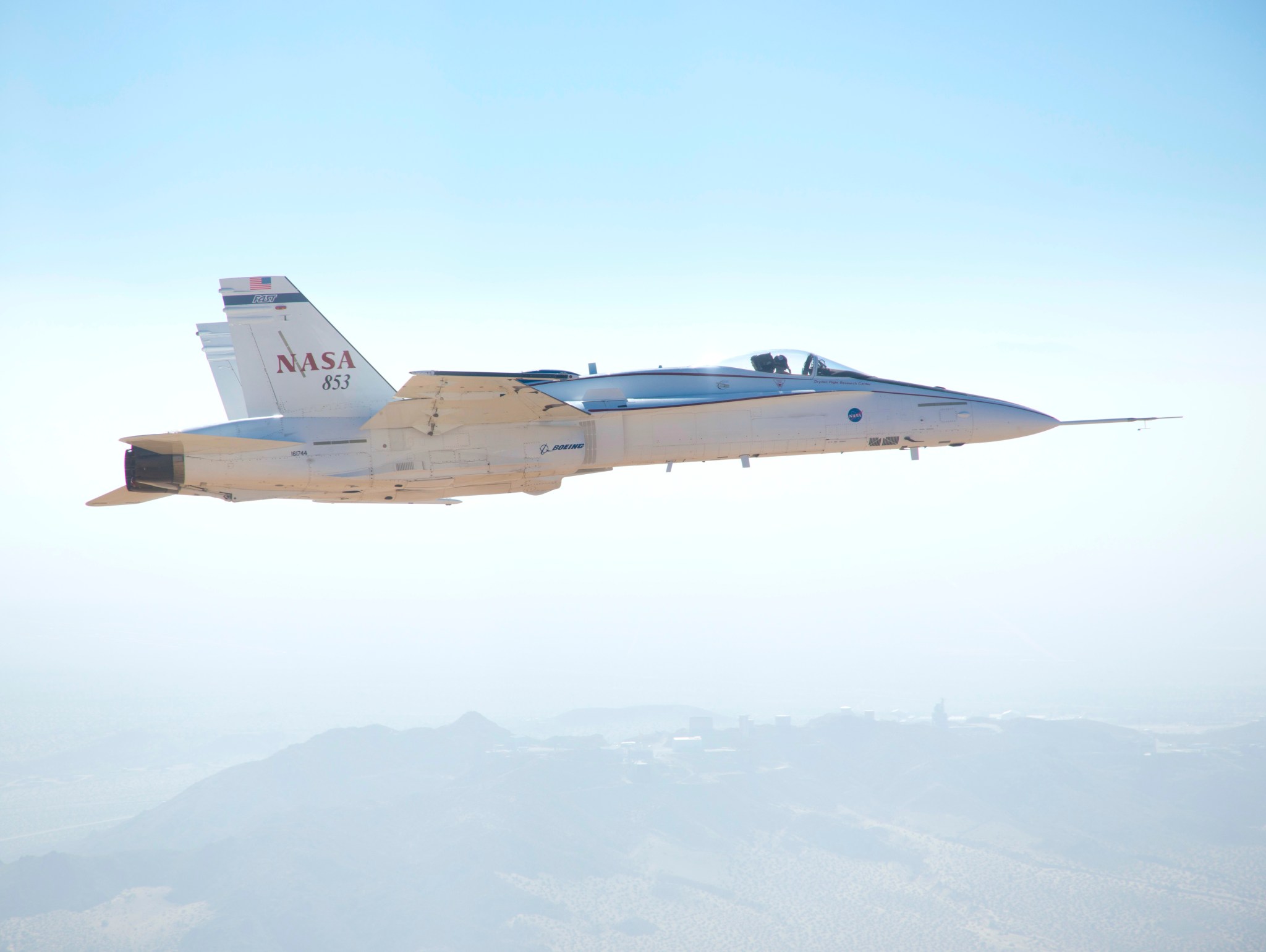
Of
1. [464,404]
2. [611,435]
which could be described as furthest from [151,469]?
[611,435]

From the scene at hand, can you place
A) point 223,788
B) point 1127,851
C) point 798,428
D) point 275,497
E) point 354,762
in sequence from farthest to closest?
point 354,762, point 223,788, point 1127,851, point 798,428, point 275,497

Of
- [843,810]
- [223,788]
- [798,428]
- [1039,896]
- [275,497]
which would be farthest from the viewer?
[223,788]

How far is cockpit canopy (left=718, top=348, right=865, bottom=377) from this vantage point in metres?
20.8

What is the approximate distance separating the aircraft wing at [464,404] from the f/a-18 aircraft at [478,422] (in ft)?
0.11

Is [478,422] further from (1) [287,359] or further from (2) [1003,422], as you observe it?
(2) [1003,422]

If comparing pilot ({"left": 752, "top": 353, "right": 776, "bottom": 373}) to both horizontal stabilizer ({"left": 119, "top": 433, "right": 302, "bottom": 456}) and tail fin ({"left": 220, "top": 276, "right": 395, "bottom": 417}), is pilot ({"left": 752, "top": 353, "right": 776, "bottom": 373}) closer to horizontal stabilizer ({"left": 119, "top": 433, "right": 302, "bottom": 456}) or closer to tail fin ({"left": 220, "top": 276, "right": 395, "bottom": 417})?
tail fin ({"left": 220, "top": 276, "right": 395, "bottom": 417})

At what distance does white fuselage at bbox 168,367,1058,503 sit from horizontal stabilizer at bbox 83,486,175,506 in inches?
39.2

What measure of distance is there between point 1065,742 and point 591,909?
11145 cm

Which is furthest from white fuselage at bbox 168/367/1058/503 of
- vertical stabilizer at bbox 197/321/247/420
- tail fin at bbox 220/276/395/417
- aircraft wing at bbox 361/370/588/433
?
vertical stabilizer at bbox 197/321/247/420

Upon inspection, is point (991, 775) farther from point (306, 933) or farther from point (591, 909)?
point (306, 933)

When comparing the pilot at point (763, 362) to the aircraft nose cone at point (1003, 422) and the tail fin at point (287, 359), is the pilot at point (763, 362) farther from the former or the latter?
the tail fin at point (287, 359)

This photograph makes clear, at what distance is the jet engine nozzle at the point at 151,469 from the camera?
54.9 feet

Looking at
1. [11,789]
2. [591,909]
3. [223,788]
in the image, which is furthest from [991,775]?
[11,789]

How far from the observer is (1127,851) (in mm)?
143250
